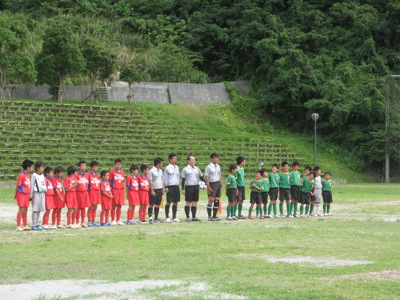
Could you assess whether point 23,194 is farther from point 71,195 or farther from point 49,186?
point 71,195

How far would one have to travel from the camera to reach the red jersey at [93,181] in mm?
17312

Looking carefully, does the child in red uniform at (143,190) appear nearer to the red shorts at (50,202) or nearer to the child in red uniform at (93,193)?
the child in red uniform at (93,193)

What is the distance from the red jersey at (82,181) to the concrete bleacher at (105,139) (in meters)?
18.2

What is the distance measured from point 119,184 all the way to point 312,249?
6825mm

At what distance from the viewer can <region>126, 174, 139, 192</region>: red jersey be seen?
708 inches

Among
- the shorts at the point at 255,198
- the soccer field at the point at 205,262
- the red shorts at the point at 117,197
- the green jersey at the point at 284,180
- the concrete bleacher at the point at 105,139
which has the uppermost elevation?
the concrete bleacher at the point at 105,139

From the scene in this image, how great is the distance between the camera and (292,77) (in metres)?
52.2

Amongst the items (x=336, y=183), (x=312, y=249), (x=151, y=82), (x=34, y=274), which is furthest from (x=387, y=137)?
(x=34, y=274)

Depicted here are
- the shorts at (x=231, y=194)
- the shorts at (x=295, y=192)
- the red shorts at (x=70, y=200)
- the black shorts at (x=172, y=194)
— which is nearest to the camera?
the red shorts at (x=70, y=200)

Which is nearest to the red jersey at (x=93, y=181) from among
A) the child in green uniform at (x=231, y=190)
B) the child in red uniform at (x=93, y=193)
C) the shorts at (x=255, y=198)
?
the child in red uniform at (x=93, y=193)

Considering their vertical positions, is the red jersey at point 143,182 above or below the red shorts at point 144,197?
above

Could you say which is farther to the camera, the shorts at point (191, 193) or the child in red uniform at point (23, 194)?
the shorts at point (191, 193)

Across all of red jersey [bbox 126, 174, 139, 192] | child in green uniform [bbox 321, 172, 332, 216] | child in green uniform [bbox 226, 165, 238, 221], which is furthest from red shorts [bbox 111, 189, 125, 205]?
child in green uniform [bbox 321, 172, 332, 216]

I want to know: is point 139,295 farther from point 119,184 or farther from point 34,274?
point 119,184
